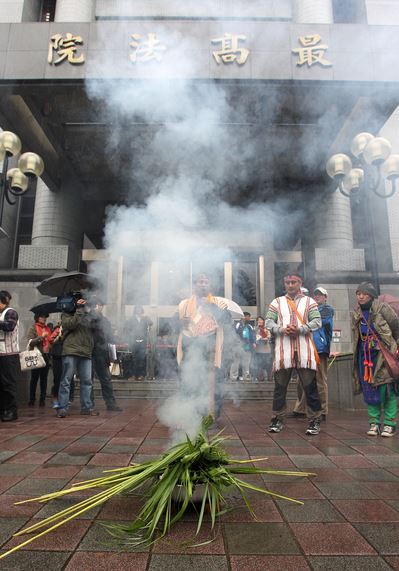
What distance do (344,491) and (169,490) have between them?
120 cm

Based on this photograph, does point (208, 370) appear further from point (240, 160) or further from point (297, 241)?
point (297, 241)

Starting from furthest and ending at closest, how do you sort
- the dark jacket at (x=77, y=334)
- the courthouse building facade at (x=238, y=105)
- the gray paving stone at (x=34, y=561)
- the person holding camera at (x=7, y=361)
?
the courthouse building facade at (x=238, y=105), the dark jacket at (x=77, y=334), the person holding camera at (x=7, y=361), the gray paving stone at (x=34, y=561)

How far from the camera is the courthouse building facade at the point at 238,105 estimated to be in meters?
6.97

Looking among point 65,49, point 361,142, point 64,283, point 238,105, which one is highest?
point 65,49

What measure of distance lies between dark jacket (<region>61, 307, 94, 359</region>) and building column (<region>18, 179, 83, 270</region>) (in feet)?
20.5

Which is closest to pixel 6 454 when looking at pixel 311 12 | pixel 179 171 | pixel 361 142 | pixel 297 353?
pixel 297 353

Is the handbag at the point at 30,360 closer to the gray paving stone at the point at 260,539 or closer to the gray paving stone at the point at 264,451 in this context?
the gray paving stone at the point at 264,451

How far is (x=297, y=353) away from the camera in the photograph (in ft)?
13.9

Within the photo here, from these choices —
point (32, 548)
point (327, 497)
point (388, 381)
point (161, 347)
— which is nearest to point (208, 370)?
point (388, 381)

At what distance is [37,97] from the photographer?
322 inches

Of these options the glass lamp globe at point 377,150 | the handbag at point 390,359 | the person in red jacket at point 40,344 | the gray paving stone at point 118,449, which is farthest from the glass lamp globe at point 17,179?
the handbag at point 390,359

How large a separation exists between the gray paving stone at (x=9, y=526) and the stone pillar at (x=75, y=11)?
46.2ft

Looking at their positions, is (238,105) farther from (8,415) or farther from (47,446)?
(47,446)

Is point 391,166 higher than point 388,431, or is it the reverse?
point 391,166
